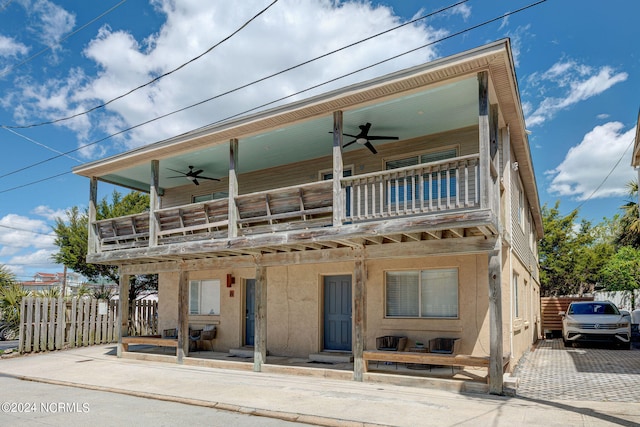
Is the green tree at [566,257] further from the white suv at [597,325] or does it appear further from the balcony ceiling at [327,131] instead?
the balcony ceiling at [327,131]

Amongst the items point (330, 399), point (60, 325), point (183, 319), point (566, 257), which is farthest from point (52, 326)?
point (566, 257)

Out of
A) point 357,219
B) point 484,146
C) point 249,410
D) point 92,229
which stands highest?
point 484,146

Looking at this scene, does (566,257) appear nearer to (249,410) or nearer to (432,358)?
(432,358)

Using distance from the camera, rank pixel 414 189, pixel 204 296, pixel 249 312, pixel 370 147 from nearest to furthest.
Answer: pixel 414 189 → pixel 370 147 → pixel 249 312 → pixel 204 296

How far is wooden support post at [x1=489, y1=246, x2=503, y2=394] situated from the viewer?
27.4 feet

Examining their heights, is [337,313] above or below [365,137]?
below

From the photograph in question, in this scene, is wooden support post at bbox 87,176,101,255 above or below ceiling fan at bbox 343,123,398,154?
below

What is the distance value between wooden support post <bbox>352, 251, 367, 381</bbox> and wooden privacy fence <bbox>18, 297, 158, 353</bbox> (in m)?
7.87

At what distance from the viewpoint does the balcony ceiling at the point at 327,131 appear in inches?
372

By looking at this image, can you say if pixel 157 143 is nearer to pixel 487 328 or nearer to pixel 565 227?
pixel 487 328

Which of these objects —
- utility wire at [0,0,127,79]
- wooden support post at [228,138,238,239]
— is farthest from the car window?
utility wire at [0,0,127,79]

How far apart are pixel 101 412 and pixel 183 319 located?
5.44 metres

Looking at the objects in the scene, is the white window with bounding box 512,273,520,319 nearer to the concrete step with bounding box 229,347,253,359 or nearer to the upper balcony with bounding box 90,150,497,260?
the upper balcony with bounding box 90,150,497,260

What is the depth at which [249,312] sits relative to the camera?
47.6 ft
